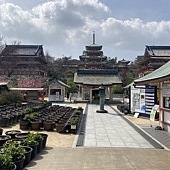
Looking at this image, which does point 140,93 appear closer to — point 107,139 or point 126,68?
point 107,139

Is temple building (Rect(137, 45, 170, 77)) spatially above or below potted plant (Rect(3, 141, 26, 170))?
above

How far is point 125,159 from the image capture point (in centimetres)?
657

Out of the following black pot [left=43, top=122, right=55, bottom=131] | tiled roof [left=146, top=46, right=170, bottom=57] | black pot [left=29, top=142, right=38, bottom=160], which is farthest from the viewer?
tiled roof [left=146, top=46, right=170, bottom=57]

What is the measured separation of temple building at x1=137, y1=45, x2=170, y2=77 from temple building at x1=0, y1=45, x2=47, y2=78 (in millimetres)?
21806

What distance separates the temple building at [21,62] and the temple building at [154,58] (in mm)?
21806

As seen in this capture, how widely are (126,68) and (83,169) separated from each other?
54048mm

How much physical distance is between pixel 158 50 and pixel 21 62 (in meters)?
28.9

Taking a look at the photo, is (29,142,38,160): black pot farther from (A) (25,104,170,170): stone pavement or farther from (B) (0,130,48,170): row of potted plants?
(A) (25,104,170,170): stone pavement

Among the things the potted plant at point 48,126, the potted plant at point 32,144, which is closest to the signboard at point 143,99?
the potted plant at point 48,126

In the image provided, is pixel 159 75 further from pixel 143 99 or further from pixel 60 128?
pixel 143 99

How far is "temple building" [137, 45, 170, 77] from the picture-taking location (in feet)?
151

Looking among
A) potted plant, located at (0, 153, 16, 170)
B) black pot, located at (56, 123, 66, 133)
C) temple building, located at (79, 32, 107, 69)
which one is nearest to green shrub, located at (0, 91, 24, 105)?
black pot, located at (56, 123, 66, 133)

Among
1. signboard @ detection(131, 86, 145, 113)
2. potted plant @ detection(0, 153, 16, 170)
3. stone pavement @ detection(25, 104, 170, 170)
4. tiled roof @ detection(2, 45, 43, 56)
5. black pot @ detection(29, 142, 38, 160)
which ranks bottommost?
stone pavement @ detection(25, 104, 170, 170)

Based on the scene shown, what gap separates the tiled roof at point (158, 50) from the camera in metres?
47.8
